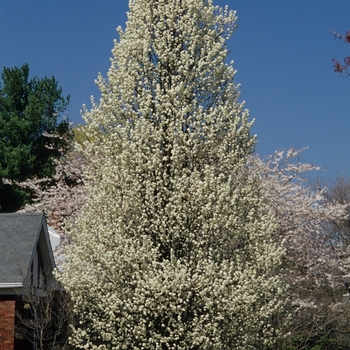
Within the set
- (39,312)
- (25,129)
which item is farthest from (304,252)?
(25,129)

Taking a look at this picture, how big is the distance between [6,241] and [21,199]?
1810 centimetres

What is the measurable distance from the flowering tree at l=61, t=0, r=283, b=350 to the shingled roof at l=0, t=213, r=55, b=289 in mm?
3362

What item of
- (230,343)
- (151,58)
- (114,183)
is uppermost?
(151,58)

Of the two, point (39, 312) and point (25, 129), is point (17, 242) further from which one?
point (25, 129)

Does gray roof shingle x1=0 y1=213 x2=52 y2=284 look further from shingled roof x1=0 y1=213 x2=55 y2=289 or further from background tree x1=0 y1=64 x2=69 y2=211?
background tree x1=0 y1=64 x2=69 y2=211

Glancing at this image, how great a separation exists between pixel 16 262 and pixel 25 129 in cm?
2249

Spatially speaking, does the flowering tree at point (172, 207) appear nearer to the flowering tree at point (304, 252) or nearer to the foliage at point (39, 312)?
the foliage at point (39, 312)

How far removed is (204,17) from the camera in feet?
47.6

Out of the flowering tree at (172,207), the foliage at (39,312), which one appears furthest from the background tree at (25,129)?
the flowering tree at (172,207)

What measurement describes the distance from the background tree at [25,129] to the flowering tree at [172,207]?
2263 centimetres

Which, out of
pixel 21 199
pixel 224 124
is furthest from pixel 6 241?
pixel 21 199

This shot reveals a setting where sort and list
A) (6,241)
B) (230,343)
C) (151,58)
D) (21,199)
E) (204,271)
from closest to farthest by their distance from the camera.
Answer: (204,271), (230,343), (151,58), (6,241), (21,199)

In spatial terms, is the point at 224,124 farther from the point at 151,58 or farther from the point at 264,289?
the point at 264,289

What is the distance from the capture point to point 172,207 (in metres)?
12.6
